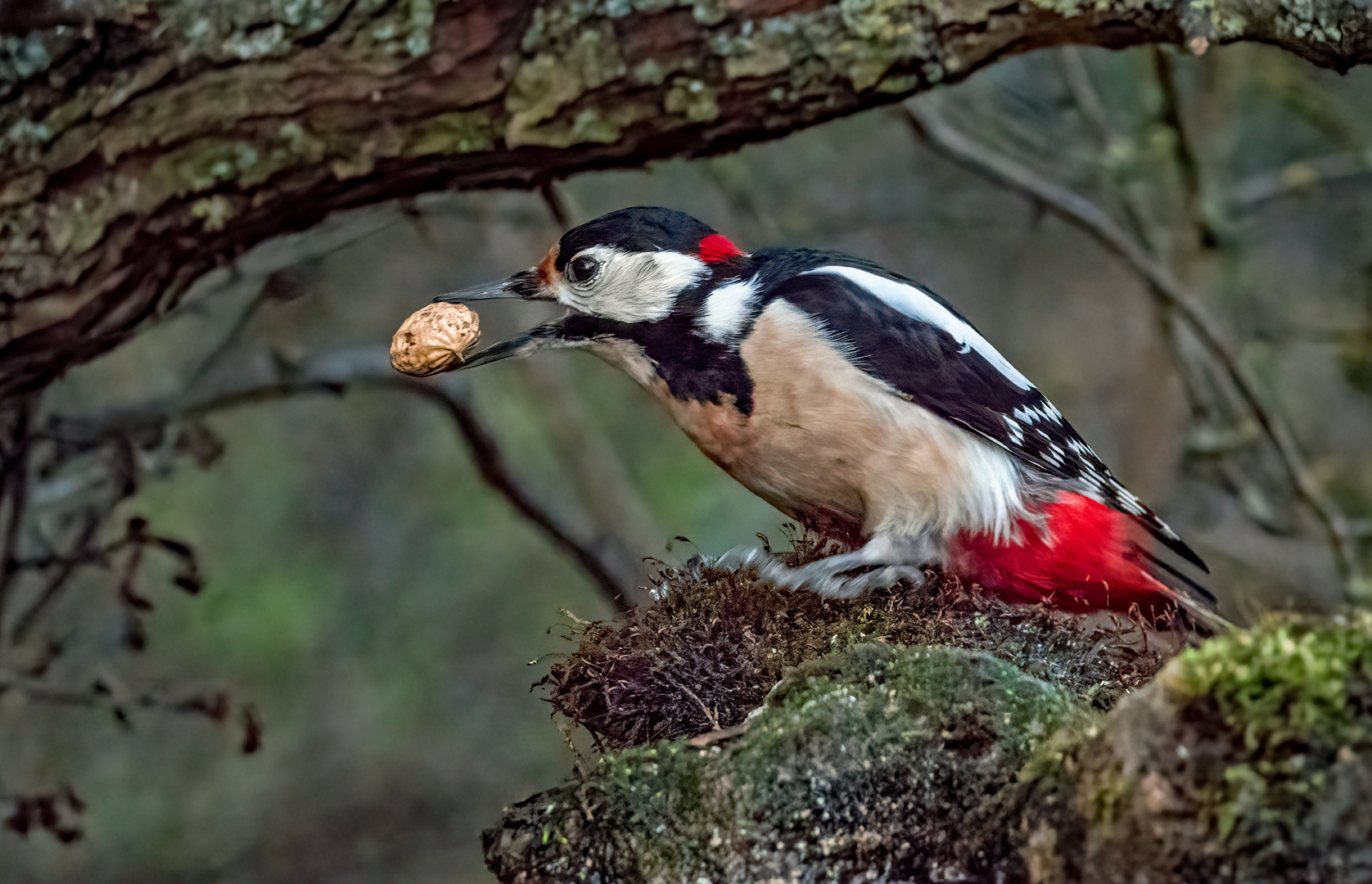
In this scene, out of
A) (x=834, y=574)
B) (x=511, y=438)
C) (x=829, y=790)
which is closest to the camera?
(x=829, y=790)

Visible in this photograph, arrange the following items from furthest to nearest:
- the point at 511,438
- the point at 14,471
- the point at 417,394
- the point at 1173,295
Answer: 1. the point at 511,438
2. the point at 1173,295
3. the point at 417,394
4. the point at 14,471

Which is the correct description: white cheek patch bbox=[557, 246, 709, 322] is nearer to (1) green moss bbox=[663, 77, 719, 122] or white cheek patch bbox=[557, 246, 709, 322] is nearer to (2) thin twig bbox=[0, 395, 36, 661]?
(1) green moss bbox=[663, 77, 719, 122]

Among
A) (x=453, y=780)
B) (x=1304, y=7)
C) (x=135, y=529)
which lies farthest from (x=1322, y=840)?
(x=453, y=780)

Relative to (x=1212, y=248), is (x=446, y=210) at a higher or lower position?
higher

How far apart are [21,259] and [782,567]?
4.30 ft

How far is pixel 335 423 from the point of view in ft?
16.1

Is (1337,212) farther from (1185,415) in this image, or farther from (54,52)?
(54,52)

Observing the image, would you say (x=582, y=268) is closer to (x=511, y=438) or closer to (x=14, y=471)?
(x=14, y=471)

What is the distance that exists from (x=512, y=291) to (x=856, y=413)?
2.06ft

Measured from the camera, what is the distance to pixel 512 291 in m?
1.93

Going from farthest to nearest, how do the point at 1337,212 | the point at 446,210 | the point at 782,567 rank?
the point at 1337,212 → the point at 446,210 → the point at 782,567

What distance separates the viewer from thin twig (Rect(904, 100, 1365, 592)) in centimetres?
289

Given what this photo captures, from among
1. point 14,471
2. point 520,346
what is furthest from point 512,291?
point 14,471

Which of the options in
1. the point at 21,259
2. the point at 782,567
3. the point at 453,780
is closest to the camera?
the point at 782,567
